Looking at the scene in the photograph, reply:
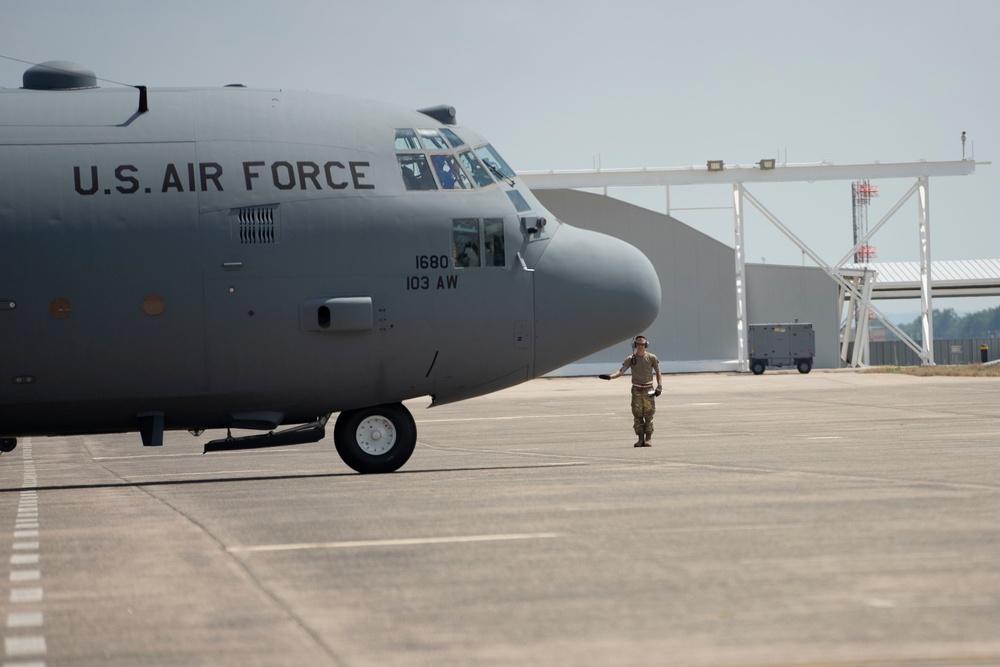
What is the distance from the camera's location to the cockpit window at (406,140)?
18.3 meters

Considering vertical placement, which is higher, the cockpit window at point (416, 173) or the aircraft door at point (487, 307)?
the cockpit window at point (416, 173)

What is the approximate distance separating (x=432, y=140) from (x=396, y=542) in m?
8.85

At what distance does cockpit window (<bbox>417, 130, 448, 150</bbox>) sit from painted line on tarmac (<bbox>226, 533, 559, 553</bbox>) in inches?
338

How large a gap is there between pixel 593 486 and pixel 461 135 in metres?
6.17

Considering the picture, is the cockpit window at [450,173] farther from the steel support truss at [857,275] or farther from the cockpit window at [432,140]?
the steel support truss at [857,275]

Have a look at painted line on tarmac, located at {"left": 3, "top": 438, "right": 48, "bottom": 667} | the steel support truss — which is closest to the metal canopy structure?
the steel support truss

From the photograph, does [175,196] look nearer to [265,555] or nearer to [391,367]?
[391,367]

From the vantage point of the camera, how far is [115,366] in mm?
17031

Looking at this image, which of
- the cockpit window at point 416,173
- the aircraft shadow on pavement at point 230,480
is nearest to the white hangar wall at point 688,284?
the aircraft shadow on pavement at point 230,480

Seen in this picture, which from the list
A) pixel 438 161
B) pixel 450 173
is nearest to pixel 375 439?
pixel 450 173

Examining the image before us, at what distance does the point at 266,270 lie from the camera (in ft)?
56.9

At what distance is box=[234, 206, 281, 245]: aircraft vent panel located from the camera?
56.9 feet

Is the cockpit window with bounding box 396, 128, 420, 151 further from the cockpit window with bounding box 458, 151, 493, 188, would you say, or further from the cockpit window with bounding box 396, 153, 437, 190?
the cockpit window with bounding box 458, 151, 493, 188

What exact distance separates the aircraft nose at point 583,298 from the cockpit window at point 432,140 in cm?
215
